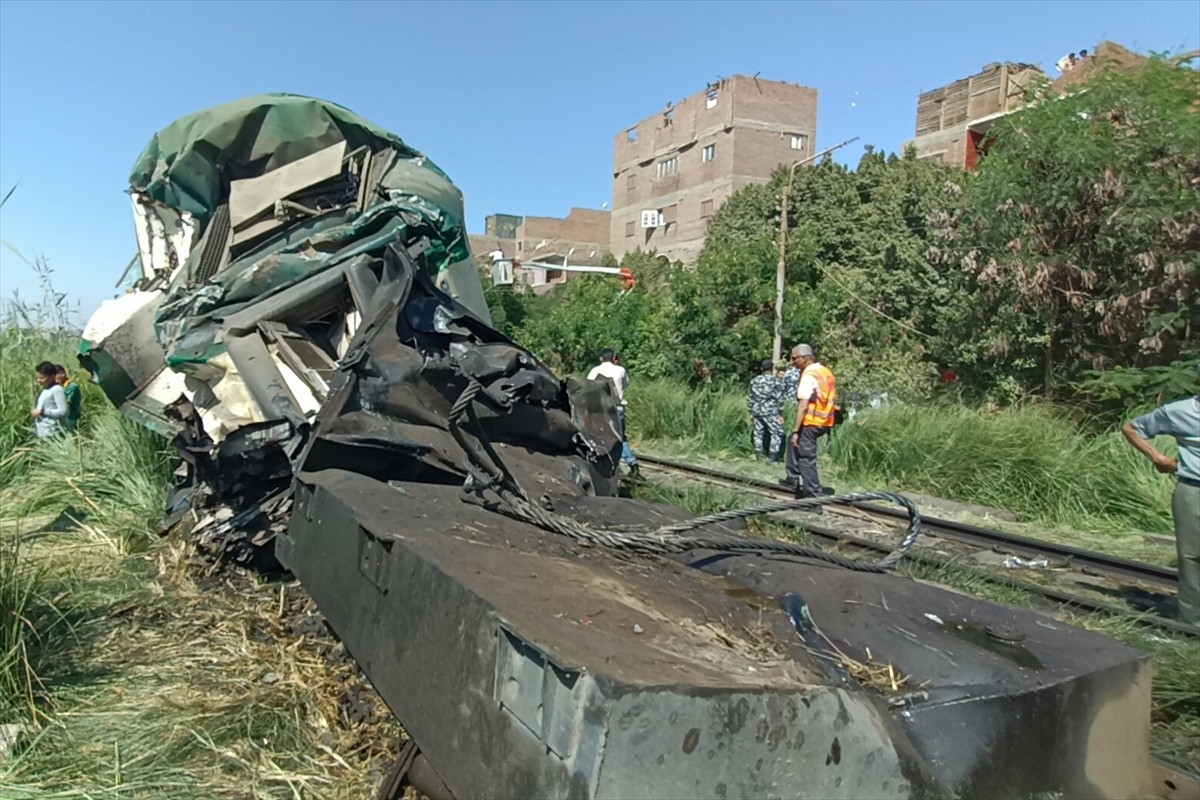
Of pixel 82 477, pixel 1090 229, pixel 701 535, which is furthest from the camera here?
pixel 1090 229

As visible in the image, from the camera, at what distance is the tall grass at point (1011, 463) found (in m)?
9.21

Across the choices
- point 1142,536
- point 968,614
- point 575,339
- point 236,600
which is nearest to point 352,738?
point 236,600

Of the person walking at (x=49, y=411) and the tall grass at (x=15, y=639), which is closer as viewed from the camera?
the tall grass at (x=15, y=639)

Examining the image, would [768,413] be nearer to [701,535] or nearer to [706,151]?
[701,535]

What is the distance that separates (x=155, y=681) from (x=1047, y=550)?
659 centimetres

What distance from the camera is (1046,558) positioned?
24.0ft

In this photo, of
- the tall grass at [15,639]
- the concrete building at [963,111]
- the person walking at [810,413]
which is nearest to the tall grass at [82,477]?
the tall grass at [15,639]

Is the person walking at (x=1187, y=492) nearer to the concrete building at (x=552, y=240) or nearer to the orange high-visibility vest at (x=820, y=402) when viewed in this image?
the orange high-visibility vest at (x=820, y=402)

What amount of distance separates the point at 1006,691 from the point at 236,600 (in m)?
4.13

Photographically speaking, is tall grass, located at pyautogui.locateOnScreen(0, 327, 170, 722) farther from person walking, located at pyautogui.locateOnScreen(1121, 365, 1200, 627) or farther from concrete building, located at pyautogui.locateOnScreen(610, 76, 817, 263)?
concrete building, located at pyautogui.locateOnScreen(610, 76, 817, 263)

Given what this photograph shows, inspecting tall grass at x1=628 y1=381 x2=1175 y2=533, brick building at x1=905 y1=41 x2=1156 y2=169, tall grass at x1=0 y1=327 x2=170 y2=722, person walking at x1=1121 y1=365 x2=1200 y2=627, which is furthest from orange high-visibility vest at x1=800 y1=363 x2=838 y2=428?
brick building at x1=905 y1=41 x2=1156 y2=169

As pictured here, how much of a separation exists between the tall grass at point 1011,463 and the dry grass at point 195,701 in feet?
25.3

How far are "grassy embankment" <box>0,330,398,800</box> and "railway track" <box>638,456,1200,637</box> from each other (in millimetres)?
4378

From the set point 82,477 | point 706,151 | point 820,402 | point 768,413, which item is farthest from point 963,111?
point 82,477
